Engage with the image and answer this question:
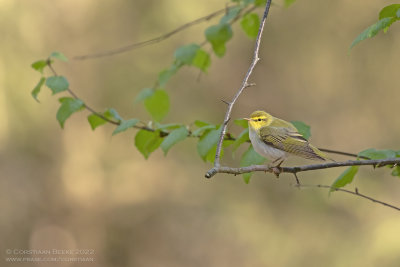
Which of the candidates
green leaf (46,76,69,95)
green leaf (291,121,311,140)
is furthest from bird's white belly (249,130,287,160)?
green leaf (46,76,69,95)

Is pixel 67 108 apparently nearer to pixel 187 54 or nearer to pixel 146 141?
pixel 146 141

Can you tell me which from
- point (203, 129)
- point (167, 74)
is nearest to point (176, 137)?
point (203, 129)

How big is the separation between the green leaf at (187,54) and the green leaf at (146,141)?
34cm

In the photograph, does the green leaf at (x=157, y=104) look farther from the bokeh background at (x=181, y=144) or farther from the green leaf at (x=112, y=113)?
the bokeh background at (x=181, y=144)

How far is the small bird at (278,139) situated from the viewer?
1.82m

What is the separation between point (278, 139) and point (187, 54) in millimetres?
531

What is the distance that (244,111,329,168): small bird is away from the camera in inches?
71.5

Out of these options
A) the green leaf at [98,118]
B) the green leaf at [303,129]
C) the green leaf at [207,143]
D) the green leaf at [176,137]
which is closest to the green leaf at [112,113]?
the green leaf at [98,118]

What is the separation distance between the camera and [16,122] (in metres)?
6.94

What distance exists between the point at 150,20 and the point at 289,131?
5690 millimetres

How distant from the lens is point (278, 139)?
193 centimetres

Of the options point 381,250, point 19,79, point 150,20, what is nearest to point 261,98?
point 150,20

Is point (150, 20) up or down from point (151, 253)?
up

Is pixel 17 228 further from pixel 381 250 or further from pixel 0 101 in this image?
pixel 381 250
